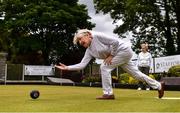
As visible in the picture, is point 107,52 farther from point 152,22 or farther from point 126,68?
point 152,22

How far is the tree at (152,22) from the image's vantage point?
37.7 meters

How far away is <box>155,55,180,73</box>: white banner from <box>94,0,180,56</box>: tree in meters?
14.2

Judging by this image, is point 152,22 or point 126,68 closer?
point 126,68

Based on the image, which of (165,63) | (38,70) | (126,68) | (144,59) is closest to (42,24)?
(38,70)

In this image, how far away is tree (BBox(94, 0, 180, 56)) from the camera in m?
37.7

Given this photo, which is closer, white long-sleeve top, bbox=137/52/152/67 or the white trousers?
the white trousers

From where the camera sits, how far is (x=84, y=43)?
28.9ft

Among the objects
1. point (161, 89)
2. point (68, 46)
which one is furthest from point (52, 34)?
point (161, 89)

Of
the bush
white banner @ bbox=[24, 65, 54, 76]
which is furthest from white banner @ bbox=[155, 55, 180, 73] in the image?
white banner @ bbox=[24, 65, 54, 76]

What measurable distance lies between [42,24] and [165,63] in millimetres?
24466

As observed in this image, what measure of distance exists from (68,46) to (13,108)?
4018cm

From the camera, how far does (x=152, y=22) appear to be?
39.1 metres

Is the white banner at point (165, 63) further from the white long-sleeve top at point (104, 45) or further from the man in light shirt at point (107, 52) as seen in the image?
the white long-sleeve top at point (104, 45)

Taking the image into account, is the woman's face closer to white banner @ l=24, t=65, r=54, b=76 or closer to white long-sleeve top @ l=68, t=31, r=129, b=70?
white long-sleeve top @ l=68, t=31, r=129, b=70
